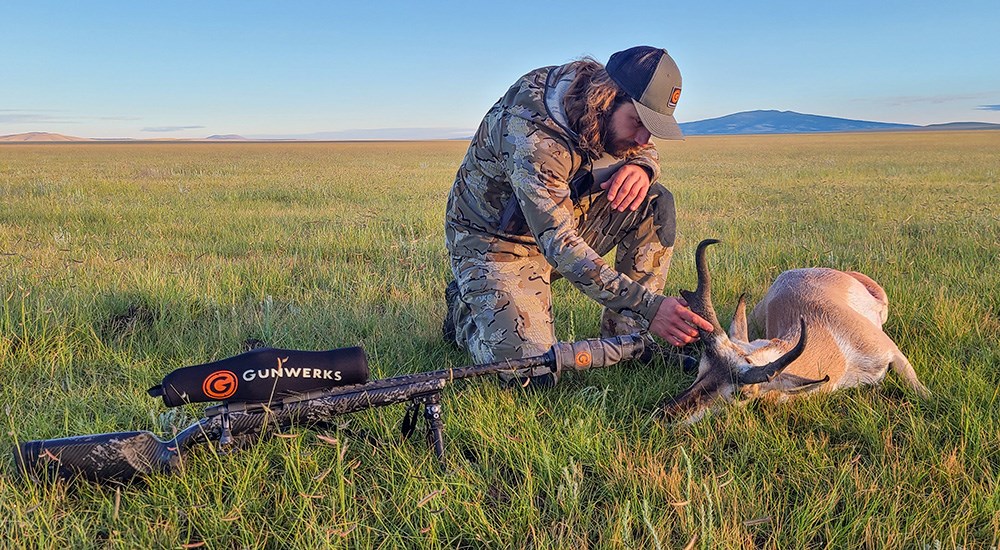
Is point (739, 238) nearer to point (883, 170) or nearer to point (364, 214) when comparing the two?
point (364, 214)

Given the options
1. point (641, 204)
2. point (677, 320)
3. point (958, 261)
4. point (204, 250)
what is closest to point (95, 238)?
point (204, 250)

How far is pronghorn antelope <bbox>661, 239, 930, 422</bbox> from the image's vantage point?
3.44m

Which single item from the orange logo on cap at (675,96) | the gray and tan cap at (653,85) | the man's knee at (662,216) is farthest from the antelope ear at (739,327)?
the orange logo on cap at (675,96)

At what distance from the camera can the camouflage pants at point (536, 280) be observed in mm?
4367

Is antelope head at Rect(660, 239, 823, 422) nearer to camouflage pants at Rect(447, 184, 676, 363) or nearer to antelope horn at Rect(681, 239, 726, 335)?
antelope horn at Rect(681, 239, 726, 335)

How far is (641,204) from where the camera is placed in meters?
4.82

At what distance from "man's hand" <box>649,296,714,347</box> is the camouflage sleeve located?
53mm

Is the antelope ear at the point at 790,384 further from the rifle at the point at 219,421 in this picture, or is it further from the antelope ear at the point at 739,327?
the rifle at the point at 219,421

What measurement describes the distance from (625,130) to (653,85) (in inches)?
14.8

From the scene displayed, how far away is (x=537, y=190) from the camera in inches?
148

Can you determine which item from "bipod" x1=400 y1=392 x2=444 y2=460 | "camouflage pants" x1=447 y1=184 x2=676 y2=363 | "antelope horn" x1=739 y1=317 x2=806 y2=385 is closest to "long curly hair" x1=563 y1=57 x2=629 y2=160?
"camouflage pants" x1=447 y1=184 x2=676 y2=363

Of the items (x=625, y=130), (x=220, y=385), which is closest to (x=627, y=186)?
(x=625, y=130)

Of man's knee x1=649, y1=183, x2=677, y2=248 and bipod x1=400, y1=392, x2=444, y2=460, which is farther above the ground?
man's knee x1=649, y1=183, x2=677, y2=248

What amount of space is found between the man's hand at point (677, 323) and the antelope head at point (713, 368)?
4.5 inches
